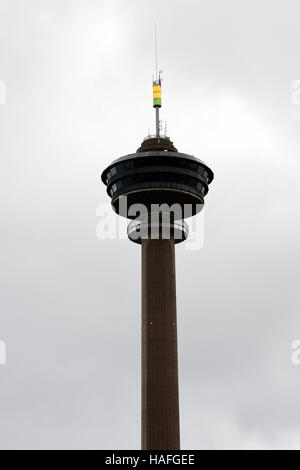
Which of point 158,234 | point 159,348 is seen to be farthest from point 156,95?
point 159,348

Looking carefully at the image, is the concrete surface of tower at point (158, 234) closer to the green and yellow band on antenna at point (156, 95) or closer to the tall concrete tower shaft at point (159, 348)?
the tall concrete tower shaft at point (159, 348)

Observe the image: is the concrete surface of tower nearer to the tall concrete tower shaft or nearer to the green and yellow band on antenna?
the tall concrete tower shaft

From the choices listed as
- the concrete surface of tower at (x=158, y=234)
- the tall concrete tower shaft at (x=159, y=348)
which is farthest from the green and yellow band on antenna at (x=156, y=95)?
the tall concrete tower shaft at (x=159, y=348)

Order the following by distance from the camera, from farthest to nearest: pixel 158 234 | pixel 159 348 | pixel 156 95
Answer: pixel 156 95
pixel 158 234
pixel 159 348

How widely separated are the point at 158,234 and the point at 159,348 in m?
16.8

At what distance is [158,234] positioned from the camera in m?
112

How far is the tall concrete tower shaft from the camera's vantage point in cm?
10256

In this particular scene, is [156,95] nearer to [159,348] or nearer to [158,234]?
[158,234]

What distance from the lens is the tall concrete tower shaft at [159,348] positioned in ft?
336

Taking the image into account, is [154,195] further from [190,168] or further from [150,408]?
[150,408]

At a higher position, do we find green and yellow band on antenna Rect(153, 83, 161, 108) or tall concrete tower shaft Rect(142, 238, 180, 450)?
green and yellow band on antenna Rect(153, 83, 161, 108)

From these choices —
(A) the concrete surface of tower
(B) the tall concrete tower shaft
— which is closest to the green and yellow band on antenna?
(A) the concrete surface of tower

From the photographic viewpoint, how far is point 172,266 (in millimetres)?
111562
